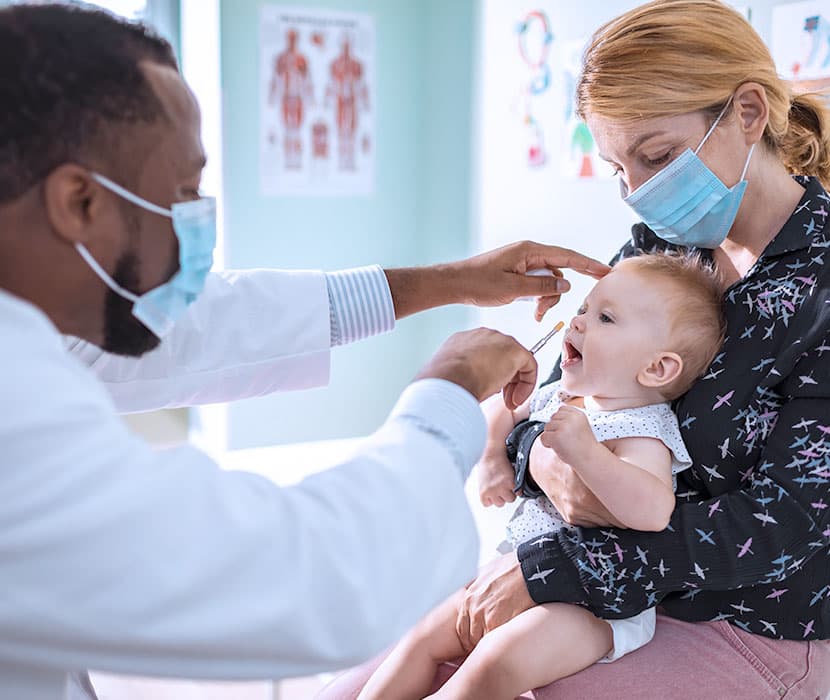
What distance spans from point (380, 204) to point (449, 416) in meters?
3.36

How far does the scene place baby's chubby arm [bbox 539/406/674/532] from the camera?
1280 mm

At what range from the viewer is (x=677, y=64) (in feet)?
4.50

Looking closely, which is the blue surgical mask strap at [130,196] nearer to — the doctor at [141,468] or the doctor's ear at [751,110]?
the doctor at [141,468]

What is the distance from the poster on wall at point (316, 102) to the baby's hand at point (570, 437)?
303 centimetres

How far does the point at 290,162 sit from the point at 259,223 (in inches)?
12.1

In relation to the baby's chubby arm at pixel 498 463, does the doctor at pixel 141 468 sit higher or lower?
higher

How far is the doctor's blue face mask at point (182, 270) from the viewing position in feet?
3.52

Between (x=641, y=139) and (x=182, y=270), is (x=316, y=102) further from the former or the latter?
(x=182, y=270)

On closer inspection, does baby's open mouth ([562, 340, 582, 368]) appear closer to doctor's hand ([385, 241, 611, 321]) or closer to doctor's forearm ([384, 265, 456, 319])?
doctor's hand ([385, 241, 611, 321])

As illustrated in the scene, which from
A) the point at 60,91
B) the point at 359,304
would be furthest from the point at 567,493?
the point at 60,91

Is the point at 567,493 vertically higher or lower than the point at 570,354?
lower

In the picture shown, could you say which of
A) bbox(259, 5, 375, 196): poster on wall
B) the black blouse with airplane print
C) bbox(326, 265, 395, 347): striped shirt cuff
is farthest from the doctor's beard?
bbox(259, 5, 375, 196): poster on wall

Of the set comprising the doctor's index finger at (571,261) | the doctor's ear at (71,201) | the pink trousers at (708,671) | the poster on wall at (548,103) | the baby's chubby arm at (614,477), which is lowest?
the pink trousers at (708,671)

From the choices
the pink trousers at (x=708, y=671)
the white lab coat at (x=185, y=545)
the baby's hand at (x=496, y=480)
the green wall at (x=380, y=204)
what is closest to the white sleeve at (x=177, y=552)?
the white lab coat at (x=185, y=545)
